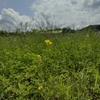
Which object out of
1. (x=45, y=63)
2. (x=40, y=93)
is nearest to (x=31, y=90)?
(x=40, y=93)

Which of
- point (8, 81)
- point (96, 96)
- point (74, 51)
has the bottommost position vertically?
point (96, 96)

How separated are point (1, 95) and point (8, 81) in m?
0.27

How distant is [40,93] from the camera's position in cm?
187

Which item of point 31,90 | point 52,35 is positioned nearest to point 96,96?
point 31,90

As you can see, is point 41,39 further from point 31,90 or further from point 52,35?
point 31,90

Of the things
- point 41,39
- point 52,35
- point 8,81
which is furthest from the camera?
point 52,35

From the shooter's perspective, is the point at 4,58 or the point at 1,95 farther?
the point at 4,58

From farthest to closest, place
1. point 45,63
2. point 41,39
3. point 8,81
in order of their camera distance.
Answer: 1. point 41,39
2. point 45,63
3. point 8,81

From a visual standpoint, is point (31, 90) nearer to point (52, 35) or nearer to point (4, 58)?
point (4, 58)

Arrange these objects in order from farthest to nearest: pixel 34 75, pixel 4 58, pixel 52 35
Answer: pixel 52 35
pixel 4 58
pixel 34 75

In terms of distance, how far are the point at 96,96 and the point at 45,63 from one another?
0.88 metres

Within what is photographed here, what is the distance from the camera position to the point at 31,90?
1.93 metres

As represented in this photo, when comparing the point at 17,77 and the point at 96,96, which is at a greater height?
the point at 17,77

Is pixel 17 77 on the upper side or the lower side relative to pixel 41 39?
lower
